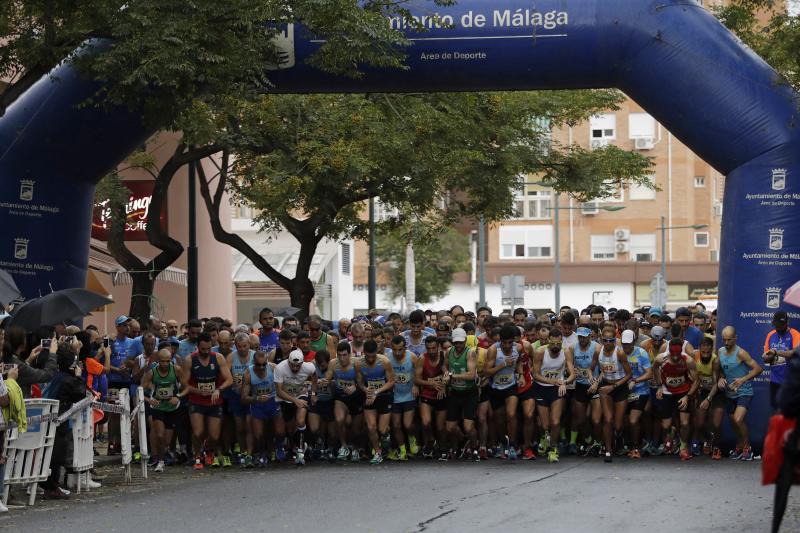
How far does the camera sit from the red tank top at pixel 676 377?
56.0 ft

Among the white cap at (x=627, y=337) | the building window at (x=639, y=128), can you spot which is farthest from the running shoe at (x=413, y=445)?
the building window at (x=639, y=128)

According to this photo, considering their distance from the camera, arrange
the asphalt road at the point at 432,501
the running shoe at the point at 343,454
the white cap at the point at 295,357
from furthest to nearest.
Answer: the running shoe at the point at 343,454
the white cap at the point at 295,357
the asphalt road at the point at 432,501

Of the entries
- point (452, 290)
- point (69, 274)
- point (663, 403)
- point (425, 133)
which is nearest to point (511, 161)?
point (425, 133)

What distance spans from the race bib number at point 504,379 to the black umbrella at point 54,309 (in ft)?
15.8

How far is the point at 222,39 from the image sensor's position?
1463 centimetres

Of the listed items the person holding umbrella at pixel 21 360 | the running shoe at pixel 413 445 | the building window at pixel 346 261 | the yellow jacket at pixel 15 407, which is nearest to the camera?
the yellow jacket at pixel 15 407

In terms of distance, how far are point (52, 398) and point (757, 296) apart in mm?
7692

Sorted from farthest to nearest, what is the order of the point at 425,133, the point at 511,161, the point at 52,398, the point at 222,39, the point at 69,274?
the point at 511,161, the point at 425,133, the point at 69,274, the point at 222,39, the point at 52,398

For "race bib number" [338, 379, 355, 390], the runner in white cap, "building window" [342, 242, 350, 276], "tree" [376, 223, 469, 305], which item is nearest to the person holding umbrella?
the runner in white cap

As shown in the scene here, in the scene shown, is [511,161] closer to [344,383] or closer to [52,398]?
[344,383]

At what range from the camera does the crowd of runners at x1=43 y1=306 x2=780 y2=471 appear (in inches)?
655

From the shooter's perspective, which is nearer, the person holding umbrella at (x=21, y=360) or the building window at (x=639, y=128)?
the person holding umbrella at (x=21, y=360)

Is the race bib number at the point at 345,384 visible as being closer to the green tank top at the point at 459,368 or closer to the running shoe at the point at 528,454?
the green tank top at the point at 459,368

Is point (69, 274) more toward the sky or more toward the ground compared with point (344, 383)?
more toward the sky
